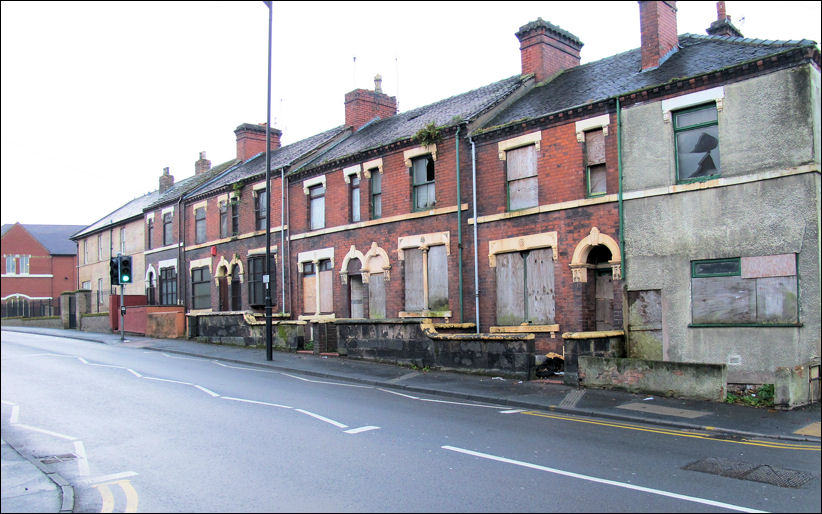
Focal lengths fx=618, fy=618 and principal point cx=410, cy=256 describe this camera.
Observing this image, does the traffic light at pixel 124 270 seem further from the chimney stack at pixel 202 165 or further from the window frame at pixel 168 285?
the chimney stack at pixel 202 165

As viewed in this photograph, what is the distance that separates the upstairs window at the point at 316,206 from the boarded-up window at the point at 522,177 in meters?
9.56

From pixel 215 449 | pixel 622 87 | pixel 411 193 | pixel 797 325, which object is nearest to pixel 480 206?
pixel 411 193

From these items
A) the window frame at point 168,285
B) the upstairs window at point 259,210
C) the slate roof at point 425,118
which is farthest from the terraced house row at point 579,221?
the window frame at point 168,285

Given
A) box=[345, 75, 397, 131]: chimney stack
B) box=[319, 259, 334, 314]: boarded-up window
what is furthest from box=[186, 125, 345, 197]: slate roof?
box=[319, 259, 334, 314]: boarded-up window

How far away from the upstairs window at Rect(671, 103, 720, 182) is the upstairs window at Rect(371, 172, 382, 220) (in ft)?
36.3

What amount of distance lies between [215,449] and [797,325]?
1168cm

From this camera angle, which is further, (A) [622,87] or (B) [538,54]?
(B) [538,54]

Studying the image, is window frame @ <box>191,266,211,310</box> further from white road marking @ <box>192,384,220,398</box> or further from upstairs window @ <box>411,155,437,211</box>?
white road marking @ <box>192,384,220,398</box>

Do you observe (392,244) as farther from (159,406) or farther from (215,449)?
(215,449)

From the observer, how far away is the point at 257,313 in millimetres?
28516

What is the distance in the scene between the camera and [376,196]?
23.5 metres

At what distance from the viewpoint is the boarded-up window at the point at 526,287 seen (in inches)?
705

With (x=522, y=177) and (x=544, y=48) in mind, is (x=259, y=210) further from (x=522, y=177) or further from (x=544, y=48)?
(x=522, y=177)

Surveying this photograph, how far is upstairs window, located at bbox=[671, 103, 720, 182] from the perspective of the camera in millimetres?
14789
